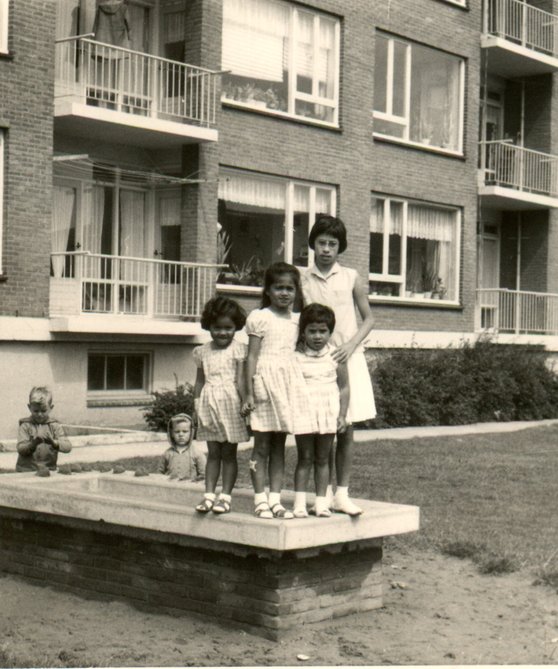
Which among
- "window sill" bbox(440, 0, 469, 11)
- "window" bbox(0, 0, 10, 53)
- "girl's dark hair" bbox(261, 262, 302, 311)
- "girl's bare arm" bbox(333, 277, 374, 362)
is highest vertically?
"window sill" bbox(440, 0, 469, 11)

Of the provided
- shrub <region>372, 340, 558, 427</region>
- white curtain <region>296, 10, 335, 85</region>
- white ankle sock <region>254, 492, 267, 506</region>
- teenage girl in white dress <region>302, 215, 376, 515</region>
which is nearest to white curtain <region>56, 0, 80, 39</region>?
white curtain <region>296, 10, 335, 85</region>

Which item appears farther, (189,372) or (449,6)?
(449,6)

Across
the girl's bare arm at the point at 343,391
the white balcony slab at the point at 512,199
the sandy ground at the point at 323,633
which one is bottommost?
the sandy ground at the point at 323,633

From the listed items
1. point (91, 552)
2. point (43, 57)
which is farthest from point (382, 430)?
point (91, 552)

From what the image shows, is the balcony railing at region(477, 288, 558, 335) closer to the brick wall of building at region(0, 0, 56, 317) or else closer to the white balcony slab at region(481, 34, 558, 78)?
the white balcony slab at region(481, 34, 558, 78)

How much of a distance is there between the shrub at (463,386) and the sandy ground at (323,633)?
12867mm

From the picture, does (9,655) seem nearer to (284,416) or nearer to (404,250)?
(284,416)

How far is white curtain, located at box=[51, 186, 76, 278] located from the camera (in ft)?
64.2

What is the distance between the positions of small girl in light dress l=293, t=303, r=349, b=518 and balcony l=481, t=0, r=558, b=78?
69.0 ft

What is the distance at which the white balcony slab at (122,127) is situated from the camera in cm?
1819

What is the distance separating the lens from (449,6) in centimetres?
2573

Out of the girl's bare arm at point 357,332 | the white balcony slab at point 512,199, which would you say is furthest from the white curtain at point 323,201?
the girl's bare arm at point 357,332

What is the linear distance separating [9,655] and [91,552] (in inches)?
54.9

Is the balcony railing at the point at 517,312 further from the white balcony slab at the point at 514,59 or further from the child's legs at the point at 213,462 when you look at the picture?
the child's legs at the point at 213,462
